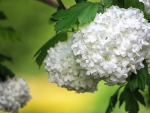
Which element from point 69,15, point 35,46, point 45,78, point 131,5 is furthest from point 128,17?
point 45,78

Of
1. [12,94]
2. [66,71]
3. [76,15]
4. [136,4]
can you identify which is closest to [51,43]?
[66,71]

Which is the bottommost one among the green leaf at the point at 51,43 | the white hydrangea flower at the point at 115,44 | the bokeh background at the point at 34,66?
the white hydrangea flower at the point at 115,44

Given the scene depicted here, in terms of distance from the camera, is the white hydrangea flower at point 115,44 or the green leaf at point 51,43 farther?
the green leaf at point 51,43

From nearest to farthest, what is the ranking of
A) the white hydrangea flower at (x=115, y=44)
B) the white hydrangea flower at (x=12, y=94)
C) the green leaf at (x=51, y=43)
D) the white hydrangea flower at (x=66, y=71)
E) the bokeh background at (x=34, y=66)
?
the white hydrangea flower at (x=115, y=44)
the white hydrangea flower at (x=66, y=71)
the green leaf at (x=51, y=43)
the white hydrangea flower at (x=12, y=94)
the bokeh background at (x=34, y=66)

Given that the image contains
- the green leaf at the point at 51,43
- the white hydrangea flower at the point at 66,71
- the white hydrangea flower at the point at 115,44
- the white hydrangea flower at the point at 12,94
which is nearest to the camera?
the white hydrangea flower at the point at 115,44

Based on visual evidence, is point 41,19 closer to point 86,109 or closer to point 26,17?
point 26,17

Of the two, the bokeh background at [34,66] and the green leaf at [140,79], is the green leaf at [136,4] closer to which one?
the green leaf at [140,79]

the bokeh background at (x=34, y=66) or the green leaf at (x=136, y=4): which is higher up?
the bokeh background at (x=34, y=66)

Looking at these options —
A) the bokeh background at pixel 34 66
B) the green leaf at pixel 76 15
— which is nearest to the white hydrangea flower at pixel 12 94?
the green leaf at pixel 76 15
